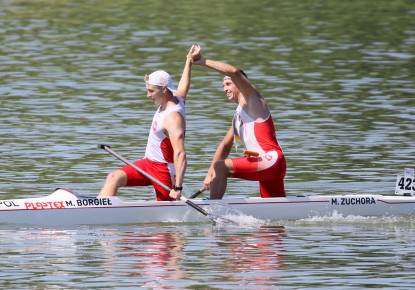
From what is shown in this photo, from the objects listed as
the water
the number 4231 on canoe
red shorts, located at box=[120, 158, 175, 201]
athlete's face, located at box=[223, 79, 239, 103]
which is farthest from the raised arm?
the number 4231 on canoe

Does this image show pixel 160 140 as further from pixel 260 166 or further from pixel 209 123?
pixel 209 123

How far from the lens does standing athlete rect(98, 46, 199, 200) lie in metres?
16.1

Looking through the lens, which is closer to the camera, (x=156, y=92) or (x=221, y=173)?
(x=156, y=92)

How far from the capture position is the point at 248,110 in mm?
16516

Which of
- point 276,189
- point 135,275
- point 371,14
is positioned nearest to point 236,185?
point 276,189

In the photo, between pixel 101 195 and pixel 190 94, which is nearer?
pixel 101 195

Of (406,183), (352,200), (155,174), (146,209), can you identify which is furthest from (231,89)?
(406,183)

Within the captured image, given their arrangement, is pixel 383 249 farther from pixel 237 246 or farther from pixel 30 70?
pixel 30 70

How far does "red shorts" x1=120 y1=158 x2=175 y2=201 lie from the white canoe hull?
0.27m

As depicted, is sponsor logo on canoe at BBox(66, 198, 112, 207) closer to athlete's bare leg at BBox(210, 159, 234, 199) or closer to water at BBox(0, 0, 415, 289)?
water at BBox(0, 0, 415, 289)

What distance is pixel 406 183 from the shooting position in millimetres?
17359

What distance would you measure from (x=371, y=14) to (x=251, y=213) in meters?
32.8

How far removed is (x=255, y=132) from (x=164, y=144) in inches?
50.1

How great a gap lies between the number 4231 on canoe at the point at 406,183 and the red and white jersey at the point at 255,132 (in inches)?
77.7
